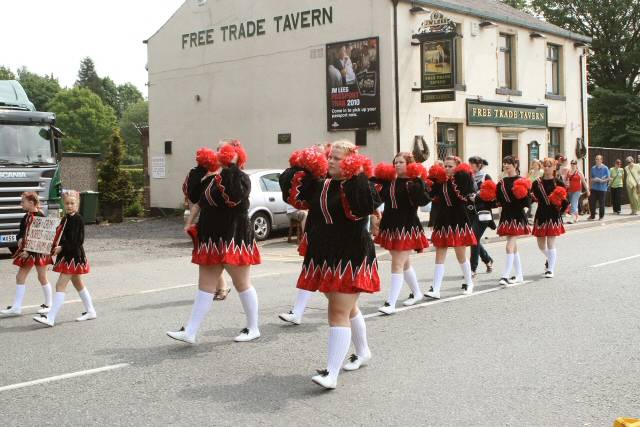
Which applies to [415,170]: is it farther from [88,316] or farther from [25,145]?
[25,145]

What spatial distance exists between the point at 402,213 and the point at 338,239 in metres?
2.96

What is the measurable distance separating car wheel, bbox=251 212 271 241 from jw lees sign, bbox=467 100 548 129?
27.5 feet

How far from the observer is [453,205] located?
9375 millimetres

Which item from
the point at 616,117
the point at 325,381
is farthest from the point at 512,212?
the point at 616,117

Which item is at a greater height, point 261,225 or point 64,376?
point 261,225

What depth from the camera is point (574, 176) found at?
21.0 m

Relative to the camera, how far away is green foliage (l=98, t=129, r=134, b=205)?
996 inches

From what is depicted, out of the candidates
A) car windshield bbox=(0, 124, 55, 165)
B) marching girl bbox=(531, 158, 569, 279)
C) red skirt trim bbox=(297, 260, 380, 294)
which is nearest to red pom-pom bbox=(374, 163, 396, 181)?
red skirt trim bbox=(297, 260, 380, 294)

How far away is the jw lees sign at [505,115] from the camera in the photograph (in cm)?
2308

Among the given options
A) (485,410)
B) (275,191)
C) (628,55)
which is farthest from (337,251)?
(628,55)

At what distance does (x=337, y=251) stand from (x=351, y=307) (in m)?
Result: 0.42

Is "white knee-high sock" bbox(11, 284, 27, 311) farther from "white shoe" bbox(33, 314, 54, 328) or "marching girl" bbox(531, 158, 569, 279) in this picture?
"marching girl" bbox(531, 158, 569, 279)

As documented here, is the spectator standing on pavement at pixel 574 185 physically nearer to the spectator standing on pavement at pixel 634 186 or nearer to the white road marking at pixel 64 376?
the spectator standing on pavement at pixel 634 186

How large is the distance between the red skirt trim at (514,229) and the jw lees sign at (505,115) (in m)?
12.8
